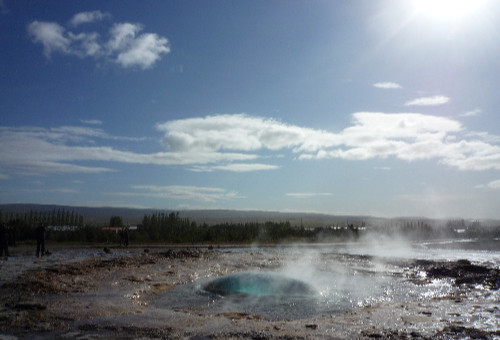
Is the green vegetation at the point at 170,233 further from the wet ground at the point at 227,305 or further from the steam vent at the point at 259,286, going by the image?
the steam vent at the point at 259,286

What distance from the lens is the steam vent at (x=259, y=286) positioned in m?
12.6

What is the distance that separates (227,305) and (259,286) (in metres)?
1.99

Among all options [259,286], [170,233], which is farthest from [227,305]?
[170,233]

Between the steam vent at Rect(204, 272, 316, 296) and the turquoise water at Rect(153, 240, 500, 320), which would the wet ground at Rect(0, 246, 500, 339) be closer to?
the turquoise water at Rect(153, 240, 500, 320)

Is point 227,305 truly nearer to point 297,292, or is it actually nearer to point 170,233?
point 297,292

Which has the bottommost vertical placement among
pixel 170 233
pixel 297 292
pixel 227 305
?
pixel 227 305

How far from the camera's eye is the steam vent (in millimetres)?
12617

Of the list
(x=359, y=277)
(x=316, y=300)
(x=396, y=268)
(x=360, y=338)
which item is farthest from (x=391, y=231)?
(x=360, y=338)

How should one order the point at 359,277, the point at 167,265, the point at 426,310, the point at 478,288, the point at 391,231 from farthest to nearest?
1. the point at 391,231
2. the point at 167,265
3. the point at 359,277
4. the point at 478,288
5. the point at 426,310

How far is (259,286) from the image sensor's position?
13.0m

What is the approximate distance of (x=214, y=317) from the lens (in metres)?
9.52

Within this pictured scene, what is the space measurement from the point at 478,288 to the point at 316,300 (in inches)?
273

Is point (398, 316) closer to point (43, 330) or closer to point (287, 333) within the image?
point (287, 333)

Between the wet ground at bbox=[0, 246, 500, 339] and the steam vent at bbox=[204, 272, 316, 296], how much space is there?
1.64 ft
